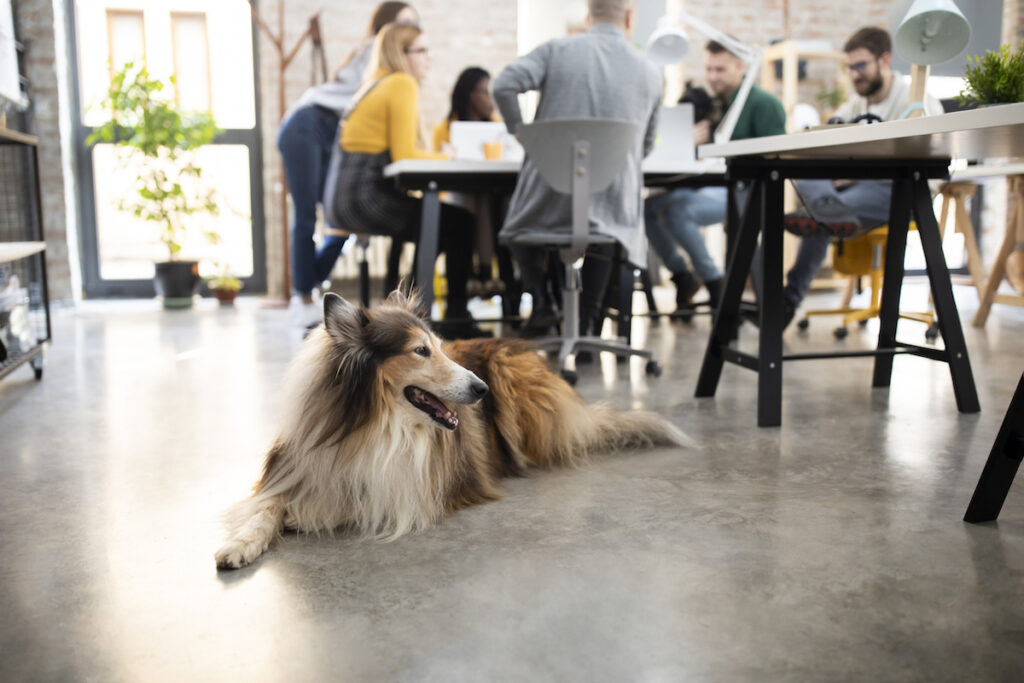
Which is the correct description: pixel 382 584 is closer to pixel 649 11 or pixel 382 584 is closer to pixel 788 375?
pixel 788 375

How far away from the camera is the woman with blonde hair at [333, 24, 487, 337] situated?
3988mm

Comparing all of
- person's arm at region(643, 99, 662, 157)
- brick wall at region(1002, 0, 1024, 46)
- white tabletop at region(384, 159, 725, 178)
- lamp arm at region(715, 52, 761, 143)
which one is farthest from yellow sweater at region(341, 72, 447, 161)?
brick wall at region(1002, 0, 1024, 46)

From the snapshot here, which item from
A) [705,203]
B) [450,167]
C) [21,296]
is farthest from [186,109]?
[705,203]

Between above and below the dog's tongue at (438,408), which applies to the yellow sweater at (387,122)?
above

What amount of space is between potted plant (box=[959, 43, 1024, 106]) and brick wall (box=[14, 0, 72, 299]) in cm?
579

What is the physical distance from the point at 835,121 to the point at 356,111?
206cm

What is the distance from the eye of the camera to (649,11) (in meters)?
7.12

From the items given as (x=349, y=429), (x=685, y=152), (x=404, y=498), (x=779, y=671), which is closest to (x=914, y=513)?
(x=779, y=671)

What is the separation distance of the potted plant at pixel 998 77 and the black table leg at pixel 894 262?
2.47ft

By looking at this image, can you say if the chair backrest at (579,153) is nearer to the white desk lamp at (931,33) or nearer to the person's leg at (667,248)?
the white desk lamp at (931,33)

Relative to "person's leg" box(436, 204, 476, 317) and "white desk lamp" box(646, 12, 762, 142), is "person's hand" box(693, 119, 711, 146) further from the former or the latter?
"person's leg" box(436, 204, 476, 317)

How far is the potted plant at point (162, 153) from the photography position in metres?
5.82

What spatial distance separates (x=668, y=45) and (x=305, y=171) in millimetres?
2046

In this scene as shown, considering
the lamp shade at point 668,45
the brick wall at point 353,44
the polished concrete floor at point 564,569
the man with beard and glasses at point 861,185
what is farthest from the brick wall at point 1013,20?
the polished concrete floor at point 564,569
